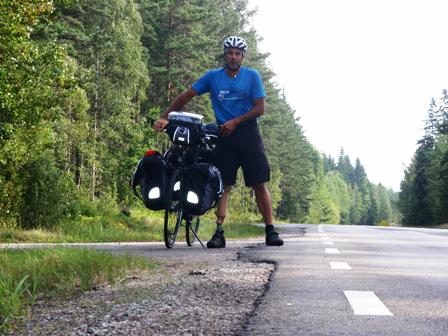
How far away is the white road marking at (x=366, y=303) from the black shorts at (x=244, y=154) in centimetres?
399

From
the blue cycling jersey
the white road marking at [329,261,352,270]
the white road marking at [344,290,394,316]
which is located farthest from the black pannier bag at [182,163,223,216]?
the white road marking at [344,290,394,316]

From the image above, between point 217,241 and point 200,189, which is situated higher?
point 200,189

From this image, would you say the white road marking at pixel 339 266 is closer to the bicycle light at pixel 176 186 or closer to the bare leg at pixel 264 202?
the bicycle light at pixel 176 186

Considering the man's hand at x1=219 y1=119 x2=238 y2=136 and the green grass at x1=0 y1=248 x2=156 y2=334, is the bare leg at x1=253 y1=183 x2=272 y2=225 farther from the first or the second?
the green grass at x1=0 y1=248 x2=156 y2=334

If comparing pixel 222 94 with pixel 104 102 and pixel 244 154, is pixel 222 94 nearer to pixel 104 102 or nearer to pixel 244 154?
pixel 244 154

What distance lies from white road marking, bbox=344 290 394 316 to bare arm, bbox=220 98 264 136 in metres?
3.90

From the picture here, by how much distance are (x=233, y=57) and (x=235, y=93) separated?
42cm

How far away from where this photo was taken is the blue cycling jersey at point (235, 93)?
8.00m

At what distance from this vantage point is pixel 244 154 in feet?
26.3

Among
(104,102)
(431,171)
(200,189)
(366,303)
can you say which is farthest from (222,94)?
(431,171)

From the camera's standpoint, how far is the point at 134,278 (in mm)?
4543

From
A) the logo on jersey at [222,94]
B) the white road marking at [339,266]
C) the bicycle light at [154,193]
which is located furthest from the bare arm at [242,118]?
the white road marking at [339,266]

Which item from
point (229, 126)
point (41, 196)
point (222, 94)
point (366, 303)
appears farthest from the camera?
point (41, 196)

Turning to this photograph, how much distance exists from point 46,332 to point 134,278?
6.12ft
